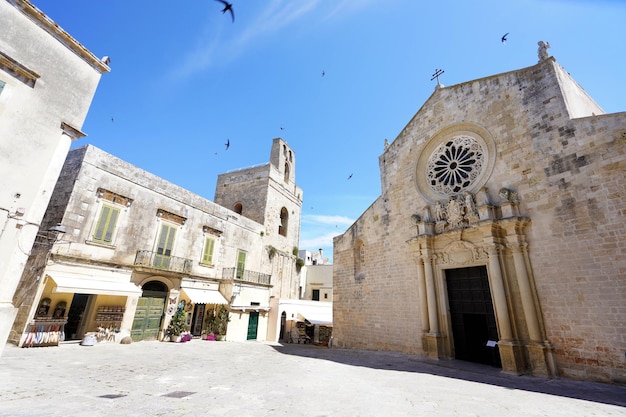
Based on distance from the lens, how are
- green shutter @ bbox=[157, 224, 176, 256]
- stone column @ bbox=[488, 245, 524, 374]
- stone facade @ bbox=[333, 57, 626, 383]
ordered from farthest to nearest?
1. green shutter @ bbox=[157, 224, 176, 256]
2. stone column @ bbox=[488, 245, 524, 374]
3. stone facade @ bbox=[333, 57, 626, 383]

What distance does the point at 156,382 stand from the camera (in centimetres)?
594

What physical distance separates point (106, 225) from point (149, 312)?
4634 millimetres

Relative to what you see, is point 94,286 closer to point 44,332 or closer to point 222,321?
point 44,332

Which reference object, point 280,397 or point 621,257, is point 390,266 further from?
point 280,397

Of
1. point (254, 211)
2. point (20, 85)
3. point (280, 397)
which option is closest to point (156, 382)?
point (280, 397)

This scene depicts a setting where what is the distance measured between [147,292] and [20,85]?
408 inches

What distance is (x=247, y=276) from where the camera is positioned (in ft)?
65.3

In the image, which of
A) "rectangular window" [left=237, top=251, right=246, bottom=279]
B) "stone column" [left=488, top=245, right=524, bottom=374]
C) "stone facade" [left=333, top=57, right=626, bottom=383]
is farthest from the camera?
"rectangular window" [left=237, top=251, right=246, bottom=279]

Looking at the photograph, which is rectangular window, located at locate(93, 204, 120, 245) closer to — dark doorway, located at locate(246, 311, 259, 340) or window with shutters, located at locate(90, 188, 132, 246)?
window with shutters, located at locate(90, 188, 132, 246)

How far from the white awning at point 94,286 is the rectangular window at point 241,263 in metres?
6.85

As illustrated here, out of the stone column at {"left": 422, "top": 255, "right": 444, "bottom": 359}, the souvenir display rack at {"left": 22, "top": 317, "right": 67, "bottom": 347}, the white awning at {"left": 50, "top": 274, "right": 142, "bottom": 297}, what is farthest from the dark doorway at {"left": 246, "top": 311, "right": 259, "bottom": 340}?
the stone column at {"left": 422, "top": 255, "right": 444, "bottom": 359}

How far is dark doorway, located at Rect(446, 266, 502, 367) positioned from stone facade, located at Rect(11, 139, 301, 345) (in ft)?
40.2

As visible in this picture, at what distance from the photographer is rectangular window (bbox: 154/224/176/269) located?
47.8ft

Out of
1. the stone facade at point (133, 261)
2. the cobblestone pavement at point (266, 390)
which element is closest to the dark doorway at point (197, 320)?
the stone facade at point (133, 261)
